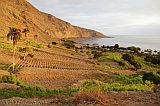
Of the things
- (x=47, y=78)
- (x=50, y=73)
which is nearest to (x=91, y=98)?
(x=47, y=78)

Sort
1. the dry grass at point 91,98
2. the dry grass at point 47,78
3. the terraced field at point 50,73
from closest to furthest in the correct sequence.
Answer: the dry grass at point 91,98, the dry grass at point 47,78, the terraced field at point 50,73

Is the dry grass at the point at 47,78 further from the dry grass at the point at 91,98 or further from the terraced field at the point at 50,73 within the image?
the dry grass at the point at 91,98

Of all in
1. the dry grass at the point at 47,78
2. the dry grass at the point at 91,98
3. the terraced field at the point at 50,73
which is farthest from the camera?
the terraced field at the point at 50,73

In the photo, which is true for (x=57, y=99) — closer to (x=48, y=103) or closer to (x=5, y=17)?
(x=48, y=103)

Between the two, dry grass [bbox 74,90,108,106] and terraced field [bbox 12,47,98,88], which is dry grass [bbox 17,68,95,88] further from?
dry grass [bbox 74,90,108,106]

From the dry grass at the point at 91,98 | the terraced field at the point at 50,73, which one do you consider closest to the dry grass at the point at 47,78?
the terraced field at the point at 50,73

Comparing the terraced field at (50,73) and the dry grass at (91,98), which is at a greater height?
the dry grass at (91,98)

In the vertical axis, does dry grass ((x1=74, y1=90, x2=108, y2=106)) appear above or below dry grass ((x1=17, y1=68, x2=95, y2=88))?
above

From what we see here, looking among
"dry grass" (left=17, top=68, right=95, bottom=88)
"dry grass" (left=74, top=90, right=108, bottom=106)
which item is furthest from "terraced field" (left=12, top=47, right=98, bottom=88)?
"dry grass" (left=74, top=90, right=108, bottom=106)

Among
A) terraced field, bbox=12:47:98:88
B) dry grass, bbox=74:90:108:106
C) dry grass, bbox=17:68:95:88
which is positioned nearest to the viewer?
dry grass, bbox=74:90:108:106

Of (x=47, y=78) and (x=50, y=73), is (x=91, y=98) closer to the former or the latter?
(x=47, y=78)

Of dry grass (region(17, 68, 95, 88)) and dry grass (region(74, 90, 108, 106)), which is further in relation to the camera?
dry grass (region(17, 68, 95, 88))

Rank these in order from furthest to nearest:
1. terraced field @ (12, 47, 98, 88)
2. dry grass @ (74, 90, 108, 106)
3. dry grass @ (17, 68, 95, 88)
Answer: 1. terraced field @ (12, 47, 98, 88)
2. dry grass @ (17, 68, 95, 88)
3. dry grass @ (74, 90, 108, 106)

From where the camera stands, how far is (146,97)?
51.4 ft
